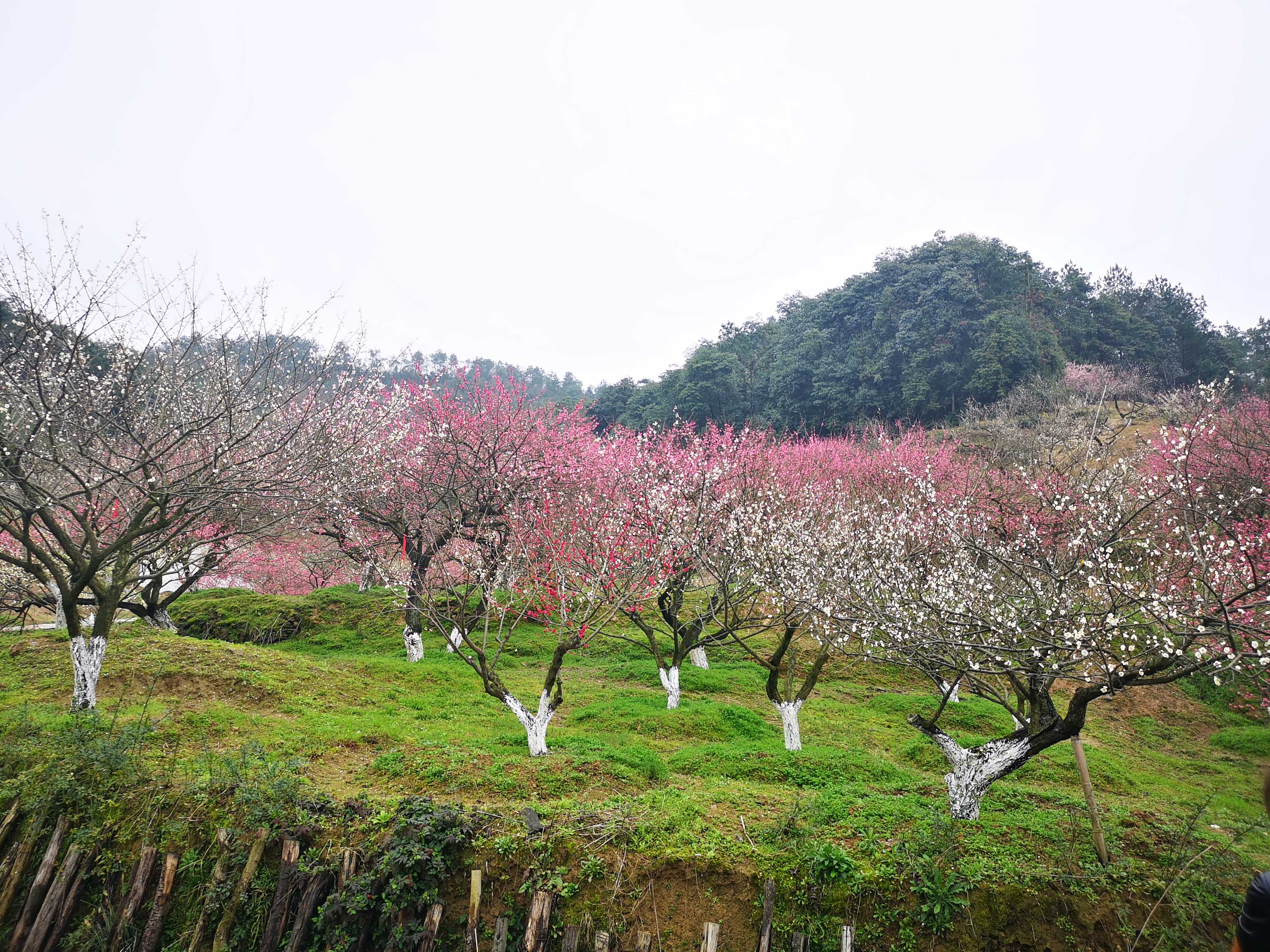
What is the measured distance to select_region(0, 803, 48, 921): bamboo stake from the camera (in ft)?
18.4

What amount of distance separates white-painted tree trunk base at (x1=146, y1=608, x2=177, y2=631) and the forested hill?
32.2 m

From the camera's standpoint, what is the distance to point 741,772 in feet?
28.5

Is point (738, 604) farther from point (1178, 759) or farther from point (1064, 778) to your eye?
point (1178, 759)

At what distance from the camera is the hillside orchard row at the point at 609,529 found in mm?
7262

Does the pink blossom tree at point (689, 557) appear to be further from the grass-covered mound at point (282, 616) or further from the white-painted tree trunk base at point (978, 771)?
the grass-covered mound at point (282, 616)

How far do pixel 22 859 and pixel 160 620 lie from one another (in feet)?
39.0

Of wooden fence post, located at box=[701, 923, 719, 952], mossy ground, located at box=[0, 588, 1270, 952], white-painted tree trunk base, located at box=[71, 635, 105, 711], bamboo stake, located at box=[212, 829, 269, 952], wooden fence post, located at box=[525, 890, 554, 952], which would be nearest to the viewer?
wooden fence post, located at box=[701, 923, 719, 952]

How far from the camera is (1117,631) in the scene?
7152 mm

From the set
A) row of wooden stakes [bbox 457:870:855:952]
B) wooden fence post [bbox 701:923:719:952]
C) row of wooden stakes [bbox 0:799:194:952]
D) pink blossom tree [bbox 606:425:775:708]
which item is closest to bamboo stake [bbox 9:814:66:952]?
row of wooden stakes [bbox 0:799:194:952]

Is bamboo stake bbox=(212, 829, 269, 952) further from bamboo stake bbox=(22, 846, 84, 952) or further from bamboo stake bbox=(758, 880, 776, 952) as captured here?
bamboo stake bbox=(758, 880, 776, 952)

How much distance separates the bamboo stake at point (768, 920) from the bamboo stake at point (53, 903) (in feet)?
20.2

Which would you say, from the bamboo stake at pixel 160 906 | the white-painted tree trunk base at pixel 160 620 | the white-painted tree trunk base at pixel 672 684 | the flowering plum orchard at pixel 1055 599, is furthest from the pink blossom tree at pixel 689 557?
the white-painted tree trunk base at pixel 160 620

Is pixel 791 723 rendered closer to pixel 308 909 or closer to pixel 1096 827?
pixel 1096 827

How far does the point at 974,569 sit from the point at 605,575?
7.52 metres
